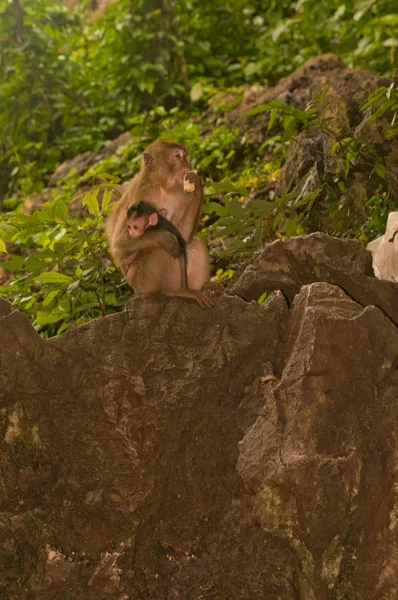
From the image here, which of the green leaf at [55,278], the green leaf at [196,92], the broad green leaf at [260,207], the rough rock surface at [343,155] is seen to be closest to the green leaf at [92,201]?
the green leaf at [55,278]

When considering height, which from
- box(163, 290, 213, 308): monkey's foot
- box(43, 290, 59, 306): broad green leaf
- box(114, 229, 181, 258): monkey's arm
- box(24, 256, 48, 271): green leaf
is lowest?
box(43, 290, 59, 306): broad green leaf

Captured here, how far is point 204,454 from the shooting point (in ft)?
12.1

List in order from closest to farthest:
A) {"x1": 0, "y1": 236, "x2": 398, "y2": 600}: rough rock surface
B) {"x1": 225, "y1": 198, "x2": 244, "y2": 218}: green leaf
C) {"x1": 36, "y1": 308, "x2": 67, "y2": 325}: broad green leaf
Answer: {"x1": 0, "y1": 236, "x2": 398, "y2": 600}: rough rock surface, {"x1": 36, "y1": 308, "x2": 67, "y2": 325}: broad green leaf, {"x1": 225, "y1": 198, "x2": 244, "y2": 218}: green leaf

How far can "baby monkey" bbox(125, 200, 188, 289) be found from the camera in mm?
4141

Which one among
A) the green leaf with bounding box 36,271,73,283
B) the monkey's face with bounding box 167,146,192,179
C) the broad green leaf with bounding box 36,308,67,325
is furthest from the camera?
the broad green leaf with bounding box 36,308,67,325

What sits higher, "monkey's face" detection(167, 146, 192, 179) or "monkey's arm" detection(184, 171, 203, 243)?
"monkey's face" detection(167, 146, 192, 179)

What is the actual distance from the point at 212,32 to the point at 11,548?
8.55 metres

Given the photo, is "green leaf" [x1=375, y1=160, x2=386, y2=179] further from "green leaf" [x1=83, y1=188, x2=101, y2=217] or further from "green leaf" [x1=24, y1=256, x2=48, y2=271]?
"green leaf" [x1=24, y1=256, x2=48, y2=271]

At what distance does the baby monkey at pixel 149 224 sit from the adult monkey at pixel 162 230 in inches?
1.3


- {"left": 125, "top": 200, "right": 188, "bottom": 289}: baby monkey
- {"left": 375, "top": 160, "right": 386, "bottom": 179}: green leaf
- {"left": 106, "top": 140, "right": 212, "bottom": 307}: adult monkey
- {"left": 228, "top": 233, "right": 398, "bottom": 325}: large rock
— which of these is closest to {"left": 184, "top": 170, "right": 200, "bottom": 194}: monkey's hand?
{"left": 106, "top": 140, "right": 212, "bottom": 307}: adult monkey

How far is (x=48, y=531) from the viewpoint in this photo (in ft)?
11.5

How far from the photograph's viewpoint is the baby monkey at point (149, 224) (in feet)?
13.6

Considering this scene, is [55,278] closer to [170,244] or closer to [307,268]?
[170,244]

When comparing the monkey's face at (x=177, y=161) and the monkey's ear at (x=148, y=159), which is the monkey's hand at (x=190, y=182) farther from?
the monkey's ear at (x=148, y=159)
